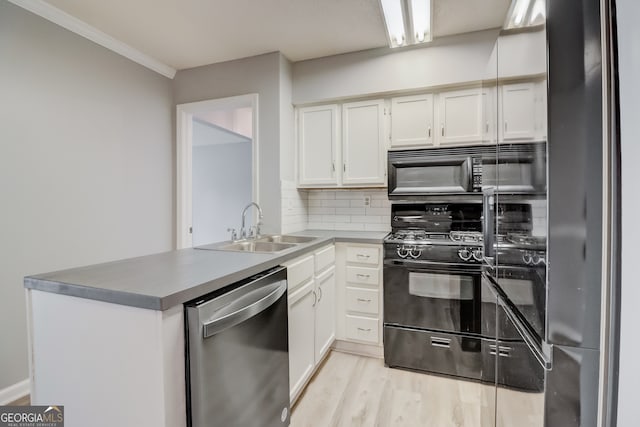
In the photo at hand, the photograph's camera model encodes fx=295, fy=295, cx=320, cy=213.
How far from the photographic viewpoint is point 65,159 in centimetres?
211

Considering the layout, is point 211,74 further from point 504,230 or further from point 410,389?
point 410,389

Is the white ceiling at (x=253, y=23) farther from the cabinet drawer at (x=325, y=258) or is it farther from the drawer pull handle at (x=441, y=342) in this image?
the drawer pull handle at (x=441, y=342)

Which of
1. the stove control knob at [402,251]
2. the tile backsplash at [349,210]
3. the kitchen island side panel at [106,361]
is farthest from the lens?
the tile backsplash at [349,210]

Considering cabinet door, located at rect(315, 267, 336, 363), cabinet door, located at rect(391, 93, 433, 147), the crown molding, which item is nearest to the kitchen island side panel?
cabinet door, located at rect(315, 267, 336, 363)

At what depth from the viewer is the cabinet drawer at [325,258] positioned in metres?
2.12

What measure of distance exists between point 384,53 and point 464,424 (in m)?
2.77

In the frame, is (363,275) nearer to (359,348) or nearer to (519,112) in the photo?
(359,348)

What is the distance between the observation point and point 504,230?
1064mm

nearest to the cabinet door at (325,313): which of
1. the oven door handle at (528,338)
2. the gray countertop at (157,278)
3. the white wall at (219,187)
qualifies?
the gray countertop at (157,278)

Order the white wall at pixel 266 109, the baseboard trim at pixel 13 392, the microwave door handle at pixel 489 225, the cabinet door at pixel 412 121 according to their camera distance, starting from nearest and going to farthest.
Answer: the microwave door handle at pixel 489 225, the baseboard trim at pixel 13 392, the cabinet door at pixel 412 121, the white wall at pixel 266 109

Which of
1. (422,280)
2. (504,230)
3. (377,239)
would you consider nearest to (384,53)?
(377,239)

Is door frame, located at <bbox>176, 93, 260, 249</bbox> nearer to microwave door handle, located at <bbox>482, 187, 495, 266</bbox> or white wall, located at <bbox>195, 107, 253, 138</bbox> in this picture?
white wall, located at <bbox>195, 107, 253, 138</bbox>

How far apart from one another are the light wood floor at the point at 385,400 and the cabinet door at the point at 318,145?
1637 mm

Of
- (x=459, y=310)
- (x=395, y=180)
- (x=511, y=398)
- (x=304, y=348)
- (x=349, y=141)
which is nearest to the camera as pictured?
(x=511, y=398)
